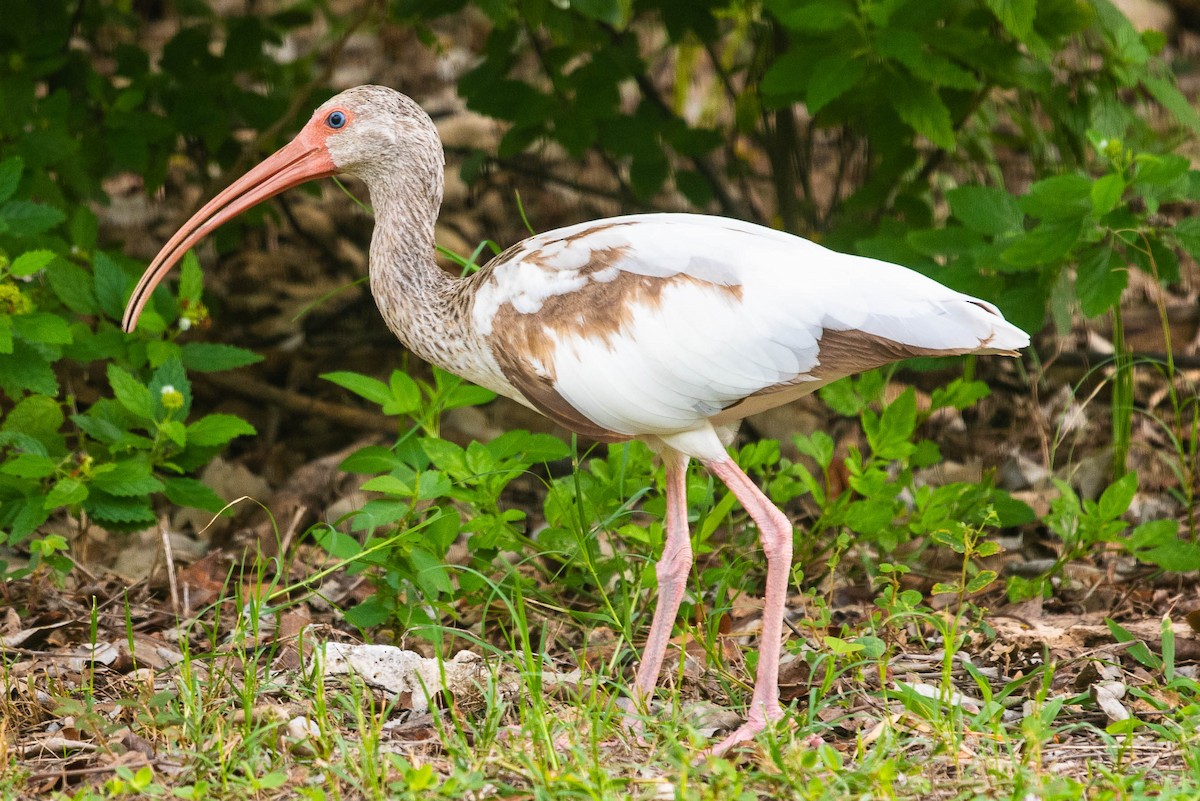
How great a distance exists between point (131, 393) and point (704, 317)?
1.98m

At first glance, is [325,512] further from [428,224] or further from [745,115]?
[745,115]

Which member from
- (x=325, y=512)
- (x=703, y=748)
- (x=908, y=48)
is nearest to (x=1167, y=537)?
(x=908, y=48)

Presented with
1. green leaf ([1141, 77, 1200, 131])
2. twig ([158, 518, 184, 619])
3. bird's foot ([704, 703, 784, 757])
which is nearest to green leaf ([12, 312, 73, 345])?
twig ([158, 518, 184, 619])

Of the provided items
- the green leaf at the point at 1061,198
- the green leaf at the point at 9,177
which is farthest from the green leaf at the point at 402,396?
the green leaf at the point at 1061,198

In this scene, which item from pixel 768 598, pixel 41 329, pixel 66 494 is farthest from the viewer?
pixel 41 329

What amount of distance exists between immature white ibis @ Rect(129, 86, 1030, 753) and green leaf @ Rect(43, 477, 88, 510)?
1.15 m

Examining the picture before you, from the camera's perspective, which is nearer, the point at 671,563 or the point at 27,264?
the point at 671,563

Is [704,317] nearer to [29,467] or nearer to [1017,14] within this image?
[1017,14]

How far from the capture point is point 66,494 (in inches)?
166

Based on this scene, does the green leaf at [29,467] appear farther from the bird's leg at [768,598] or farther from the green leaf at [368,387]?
the bird's leg at [768,598]

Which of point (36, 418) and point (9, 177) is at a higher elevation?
point (9, 177)

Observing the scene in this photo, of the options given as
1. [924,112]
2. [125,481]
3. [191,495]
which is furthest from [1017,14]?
[125,481]

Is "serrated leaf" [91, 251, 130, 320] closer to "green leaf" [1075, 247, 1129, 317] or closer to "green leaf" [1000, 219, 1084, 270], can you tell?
"green leaf" [1000, 219, 1084, 270]

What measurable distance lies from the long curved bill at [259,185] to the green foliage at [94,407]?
303 mm
